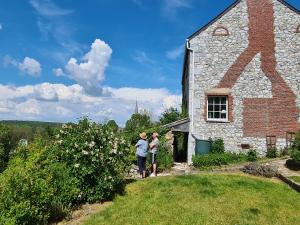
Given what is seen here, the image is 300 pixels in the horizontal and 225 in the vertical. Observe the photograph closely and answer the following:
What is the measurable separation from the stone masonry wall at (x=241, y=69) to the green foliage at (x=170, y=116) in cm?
447

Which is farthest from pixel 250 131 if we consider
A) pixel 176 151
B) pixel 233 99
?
pixel 176 151

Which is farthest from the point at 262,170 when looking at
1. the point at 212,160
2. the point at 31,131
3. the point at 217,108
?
the point at 31,131

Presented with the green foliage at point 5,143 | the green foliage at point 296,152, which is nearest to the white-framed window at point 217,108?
the green foliage at point 296,152

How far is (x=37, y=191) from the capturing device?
9734 millimetres

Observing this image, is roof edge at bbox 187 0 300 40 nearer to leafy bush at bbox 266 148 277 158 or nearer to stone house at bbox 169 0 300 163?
stone house at bbox 169 0 300 163

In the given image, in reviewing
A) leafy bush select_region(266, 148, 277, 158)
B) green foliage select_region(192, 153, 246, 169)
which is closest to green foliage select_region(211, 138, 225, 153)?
green foliage select_region(192, 153, 246, 169)

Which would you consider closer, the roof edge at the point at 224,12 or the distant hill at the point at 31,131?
the distant hill at the point at 31,131

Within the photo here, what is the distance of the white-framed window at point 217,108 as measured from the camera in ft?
69.0

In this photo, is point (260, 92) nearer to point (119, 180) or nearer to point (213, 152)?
point (213, 152)

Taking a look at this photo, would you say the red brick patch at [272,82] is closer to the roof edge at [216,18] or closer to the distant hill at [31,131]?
the roof edge at [216,18]

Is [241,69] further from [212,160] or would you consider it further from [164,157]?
[164,157]

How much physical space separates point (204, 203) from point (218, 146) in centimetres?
977

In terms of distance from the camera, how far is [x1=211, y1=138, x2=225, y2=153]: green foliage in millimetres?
20453

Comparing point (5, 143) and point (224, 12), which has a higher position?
point (224, 12)
